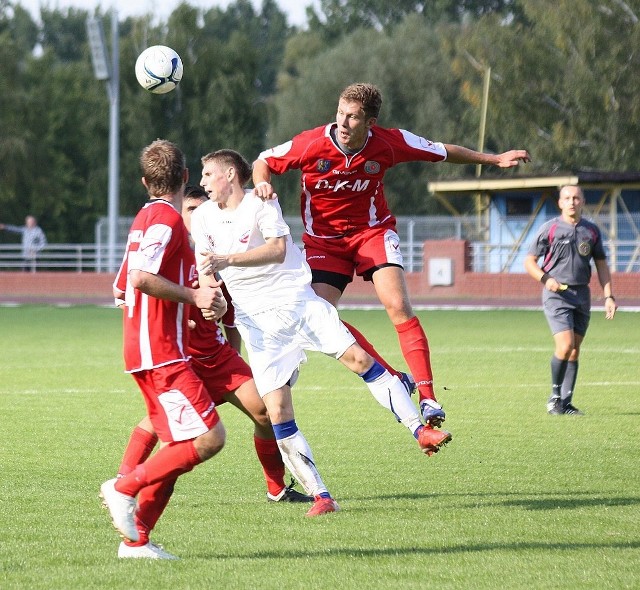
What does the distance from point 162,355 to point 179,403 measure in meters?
0.23

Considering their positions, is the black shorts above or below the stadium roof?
below

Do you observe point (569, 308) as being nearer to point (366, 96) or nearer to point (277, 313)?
point (366, 96)

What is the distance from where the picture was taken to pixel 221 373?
22.4ft

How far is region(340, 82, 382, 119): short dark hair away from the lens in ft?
24.3

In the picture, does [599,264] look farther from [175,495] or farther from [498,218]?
[498,218]

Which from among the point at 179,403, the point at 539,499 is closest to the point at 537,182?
the point at 539,499

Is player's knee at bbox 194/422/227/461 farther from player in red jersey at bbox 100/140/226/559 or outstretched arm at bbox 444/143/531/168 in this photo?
outstretched arm at bbox 444/143/531/168

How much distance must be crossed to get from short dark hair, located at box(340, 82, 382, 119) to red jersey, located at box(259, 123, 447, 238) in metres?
0.28

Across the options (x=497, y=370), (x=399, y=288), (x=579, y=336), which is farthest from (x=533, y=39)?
(x=399, y=288)

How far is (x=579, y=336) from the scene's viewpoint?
11367mm

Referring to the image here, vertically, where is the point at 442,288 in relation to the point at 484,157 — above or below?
below

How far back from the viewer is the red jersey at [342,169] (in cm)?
768

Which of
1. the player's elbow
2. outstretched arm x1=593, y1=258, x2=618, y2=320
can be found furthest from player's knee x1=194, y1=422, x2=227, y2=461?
outstretched arm x1=593, y1=258, x2=618, y2=320

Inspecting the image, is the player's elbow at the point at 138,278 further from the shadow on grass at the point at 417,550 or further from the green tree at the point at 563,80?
the green tree at the point at 563,80
